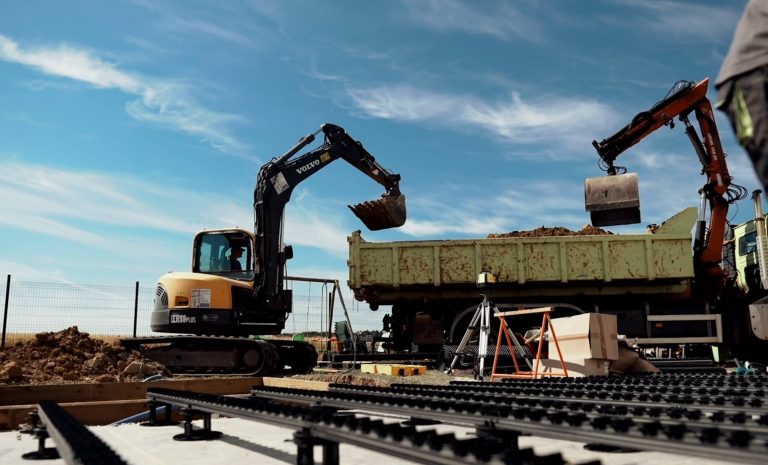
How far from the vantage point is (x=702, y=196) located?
14.0 metres

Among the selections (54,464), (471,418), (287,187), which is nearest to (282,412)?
(471,418)

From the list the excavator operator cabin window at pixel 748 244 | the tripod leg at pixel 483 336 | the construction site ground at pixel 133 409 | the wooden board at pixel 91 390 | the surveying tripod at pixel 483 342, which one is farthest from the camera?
the excavator operator cabin window at pixel 748 244

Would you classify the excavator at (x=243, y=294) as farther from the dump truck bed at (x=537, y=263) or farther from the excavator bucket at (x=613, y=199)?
the excavator bucket at (x=613, y=199)

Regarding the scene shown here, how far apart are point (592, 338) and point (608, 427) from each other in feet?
18.9

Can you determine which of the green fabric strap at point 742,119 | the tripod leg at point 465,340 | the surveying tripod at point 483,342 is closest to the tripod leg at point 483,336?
the surveying tripod at point 483,342

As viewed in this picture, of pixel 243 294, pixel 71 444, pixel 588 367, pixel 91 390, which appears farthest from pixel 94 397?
pixel 588 367

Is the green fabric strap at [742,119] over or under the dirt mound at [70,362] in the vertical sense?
over

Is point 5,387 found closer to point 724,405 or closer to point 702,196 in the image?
point 724,405

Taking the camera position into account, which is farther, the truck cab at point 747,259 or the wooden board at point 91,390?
the truck cab at point 747,259

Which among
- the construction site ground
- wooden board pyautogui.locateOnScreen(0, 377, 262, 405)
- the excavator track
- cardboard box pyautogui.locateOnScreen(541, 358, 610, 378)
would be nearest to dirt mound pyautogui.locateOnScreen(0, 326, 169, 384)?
the construction site ground

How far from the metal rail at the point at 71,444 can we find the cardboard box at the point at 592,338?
19.1 feet

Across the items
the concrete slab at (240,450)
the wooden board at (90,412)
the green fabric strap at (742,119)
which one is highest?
the green fabric strap at (742,119)

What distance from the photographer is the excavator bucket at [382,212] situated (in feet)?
47.6

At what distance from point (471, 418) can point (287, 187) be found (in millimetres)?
12162
